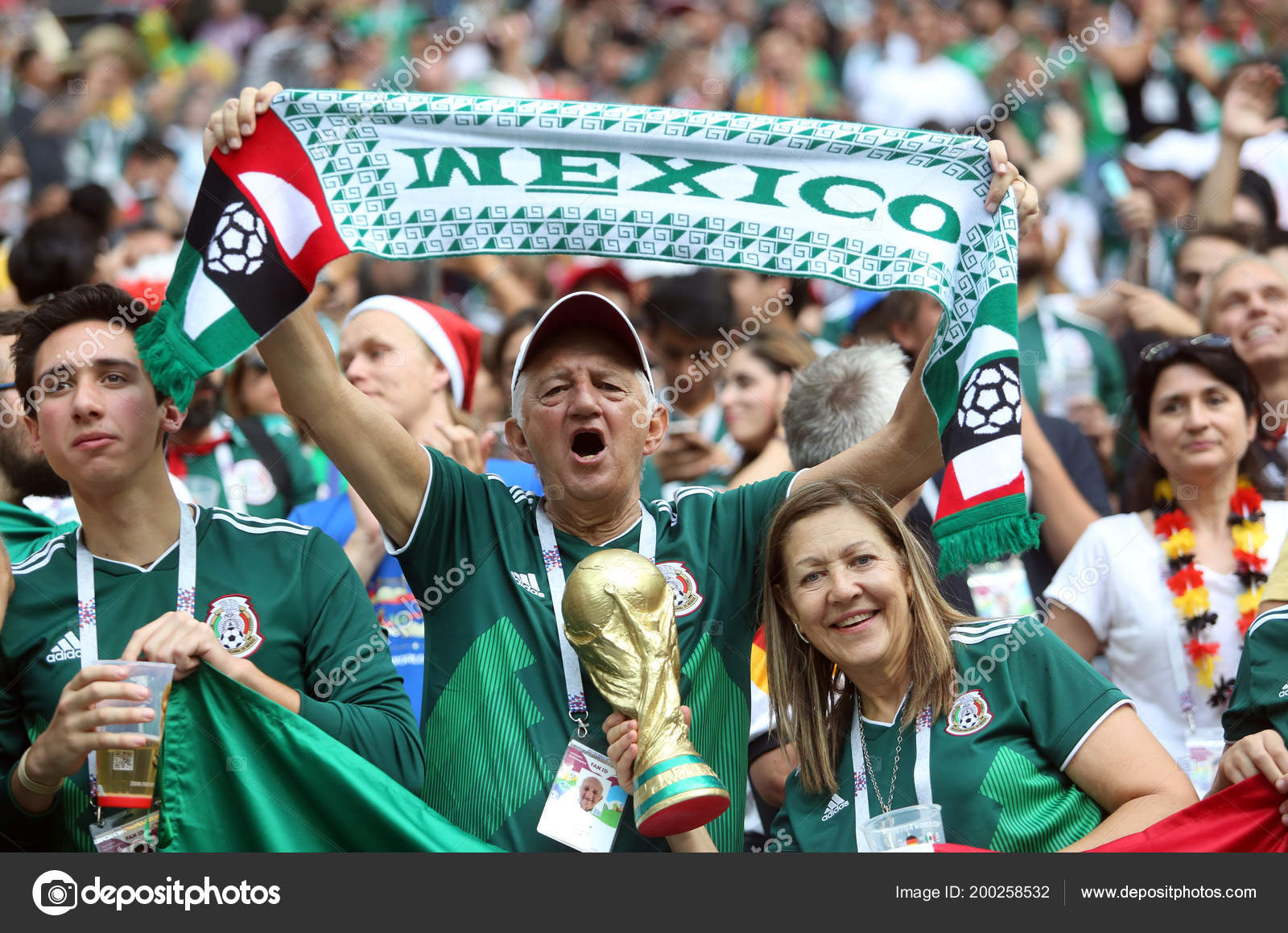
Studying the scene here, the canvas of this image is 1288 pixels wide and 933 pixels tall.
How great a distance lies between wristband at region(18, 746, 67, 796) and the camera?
2662 mm

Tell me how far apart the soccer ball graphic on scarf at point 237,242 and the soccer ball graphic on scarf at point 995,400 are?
1569mm

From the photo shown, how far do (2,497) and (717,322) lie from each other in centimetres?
312

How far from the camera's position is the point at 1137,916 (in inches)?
99.6

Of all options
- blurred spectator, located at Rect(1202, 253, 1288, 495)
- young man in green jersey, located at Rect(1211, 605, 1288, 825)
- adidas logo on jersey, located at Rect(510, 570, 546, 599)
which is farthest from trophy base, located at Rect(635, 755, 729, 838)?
blurred spectator, located at Rect(1202, 253, 1288, 495)

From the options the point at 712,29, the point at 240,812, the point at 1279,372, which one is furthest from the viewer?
the point at 712,29

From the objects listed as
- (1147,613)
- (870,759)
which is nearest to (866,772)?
(870,759)

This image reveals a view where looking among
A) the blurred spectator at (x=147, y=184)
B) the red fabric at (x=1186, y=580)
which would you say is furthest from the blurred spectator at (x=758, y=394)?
the blurred spectator at (x=147, y=184)

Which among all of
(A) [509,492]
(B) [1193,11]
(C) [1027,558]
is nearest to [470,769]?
(A) [509,492]

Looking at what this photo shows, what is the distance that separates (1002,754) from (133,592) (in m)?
1.84

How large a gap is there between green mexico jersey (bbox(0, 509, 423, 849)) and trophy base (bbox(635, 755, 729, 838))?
2.11 feet

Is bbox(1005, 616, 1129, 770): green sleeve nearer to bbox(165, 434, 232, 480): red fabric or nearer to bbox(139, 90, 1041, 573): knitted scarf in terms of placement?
bbox(139, 90, 1041, 573): knitted scarf

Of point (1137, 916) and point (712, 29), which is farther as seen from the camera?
point (712, 29)

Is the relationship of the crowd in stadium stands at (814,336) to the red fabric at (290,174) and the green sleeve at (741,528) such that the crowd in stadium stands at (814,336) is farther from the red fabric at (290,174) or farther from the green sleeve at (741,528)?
the red fabric at (290,174)

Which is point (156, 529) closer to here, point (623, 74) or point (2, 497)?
point (2, 497)
